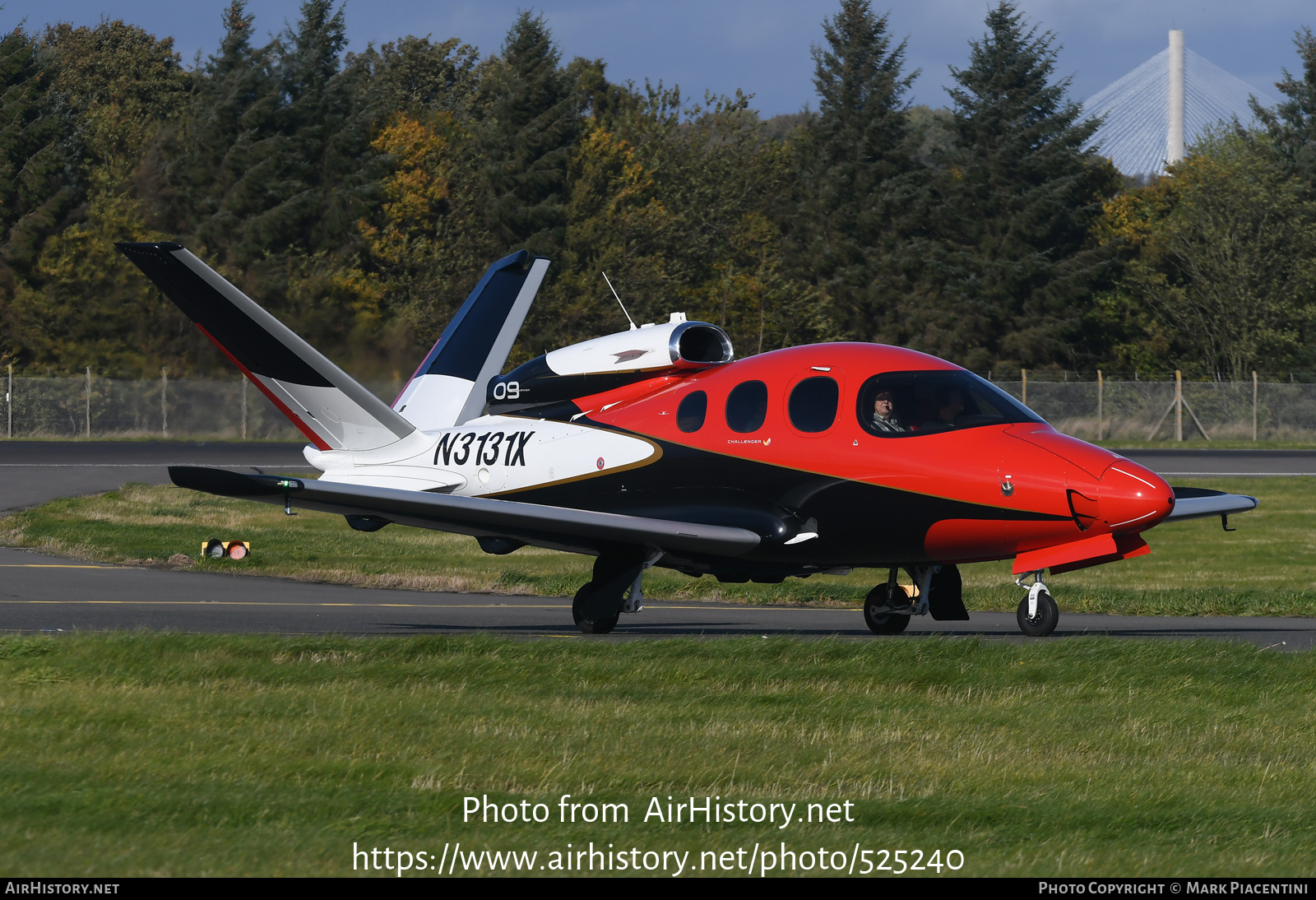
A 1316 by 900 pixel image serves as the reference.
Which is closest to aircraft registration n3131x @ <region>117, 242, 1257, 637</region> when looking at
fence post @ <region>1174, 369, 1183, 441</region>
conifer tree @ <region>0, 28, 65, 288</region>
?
fence post @ <region>1174, 369, 1183, 441</region>

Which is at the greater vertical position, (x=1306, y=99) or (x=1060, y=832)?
(x=1306, y=99)

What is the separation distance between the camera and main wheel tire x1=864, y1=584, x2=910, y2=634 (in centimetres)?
1463

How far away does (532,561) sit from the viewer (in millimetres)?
24891

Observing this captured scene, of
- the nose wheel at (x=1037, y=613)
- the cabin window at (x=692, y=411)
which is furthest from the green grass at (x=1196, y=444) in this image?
the cabin window at (x=692, y=411)

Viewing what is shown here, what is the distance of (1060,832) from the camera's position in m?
6.67

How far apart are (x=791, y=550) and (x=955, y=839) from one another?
7.43 meters

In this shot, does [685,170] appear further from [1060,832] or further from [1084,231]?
[1060,832]

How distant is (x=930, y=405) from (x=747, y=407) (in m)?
1.81

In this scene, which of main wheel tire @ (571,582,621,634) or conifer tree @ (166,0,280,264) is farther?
conifer tree @ (166,0,280,264)

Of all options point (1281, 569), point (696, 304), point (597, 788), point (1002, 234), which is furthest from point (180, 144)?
point (597, 788)

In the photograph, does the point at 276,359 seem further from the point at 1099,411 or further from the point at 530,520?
the point at 1099,411

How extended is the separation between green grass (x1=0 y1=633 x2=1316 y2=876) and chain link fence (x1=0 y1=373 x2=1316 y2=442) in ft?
147

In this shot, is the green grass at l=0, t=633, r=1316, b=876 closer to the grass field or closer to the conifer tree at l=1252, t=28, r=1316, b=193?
the grass field

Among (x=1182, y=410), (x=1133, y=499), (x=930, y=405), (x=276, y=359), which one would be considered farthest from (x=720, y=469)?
(x=1182, y=410)
